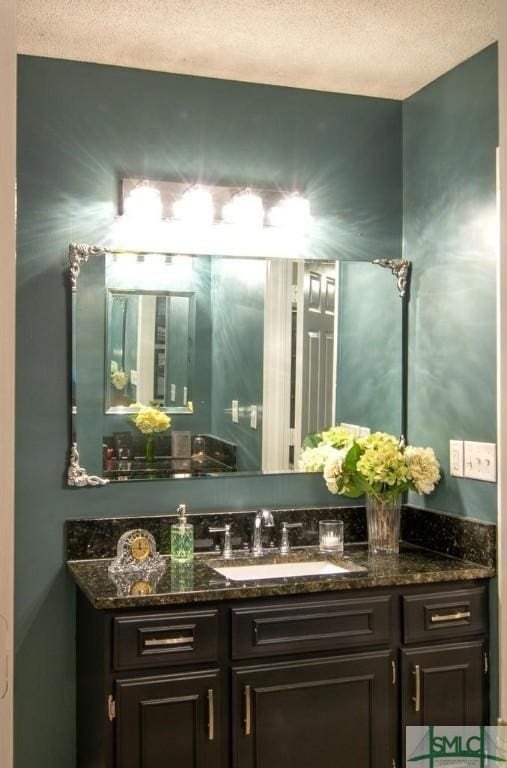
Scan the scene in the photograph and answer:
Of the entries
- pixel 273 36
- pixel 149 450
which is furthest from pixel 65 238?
pixel 273 36

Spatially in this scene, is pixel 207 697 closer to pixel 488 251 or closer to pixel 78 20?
pixel 488 251

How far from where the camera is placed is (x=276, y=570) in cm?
277

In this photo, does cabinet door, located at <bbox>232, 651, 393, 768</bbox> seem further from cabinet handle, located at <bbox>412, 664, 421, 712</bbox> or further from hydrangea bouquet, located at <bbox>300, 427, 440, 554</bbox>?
hydrangea bouquet, located at <bbox>300, 427, 440, 554</bbox>

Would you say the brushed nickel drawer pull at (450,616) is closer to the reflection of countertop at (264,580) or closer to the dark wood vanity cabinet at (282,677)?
the dark wood vanity cabinet at (282,677)

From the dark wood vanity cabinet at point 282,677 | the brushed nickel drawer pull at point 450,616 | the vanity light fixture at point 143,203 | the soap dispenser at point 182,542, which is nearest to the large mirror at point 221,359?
the vanity light fixture at point 143,203

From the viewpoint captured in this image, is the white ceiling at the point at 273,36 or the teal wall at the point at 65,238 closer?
the white ceiling at the point at 273,36

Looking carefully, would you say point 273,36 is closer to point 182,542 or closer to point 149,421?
point 149,421

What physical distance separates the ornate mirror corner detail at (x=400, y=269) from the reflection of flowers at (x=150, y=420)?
3.28 ft

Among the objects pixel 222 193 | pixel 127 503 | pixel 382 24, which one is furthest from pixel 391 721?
pixel 382 24

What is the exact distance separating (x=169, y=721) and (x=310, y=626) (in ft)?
1.59

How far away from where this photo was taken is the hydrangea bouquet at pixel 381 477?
2830 mm

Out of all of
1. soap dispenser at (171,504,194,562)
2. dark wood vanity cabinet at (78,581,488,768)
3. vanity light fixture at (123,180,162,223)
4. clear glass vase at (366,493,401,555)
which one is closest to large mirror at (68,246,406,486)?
vanity light fixture at (123,180,162,223)

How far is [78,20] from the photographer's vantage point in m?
2.47

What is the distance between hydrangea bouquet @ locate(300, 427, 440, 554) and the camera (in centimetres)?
283
